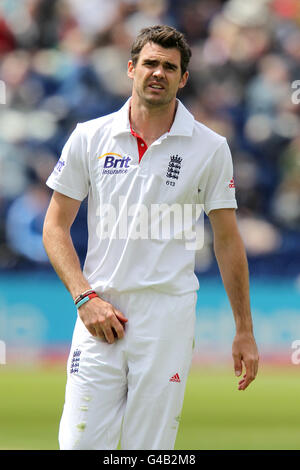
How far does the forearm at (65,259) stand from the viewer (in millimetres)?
3201

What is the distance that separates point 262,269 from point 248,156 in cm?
124

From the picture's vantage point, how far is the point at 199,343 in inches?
293

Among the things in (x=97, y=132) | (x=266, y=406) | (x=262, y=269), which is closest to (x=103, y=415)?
(x=97, y=132)

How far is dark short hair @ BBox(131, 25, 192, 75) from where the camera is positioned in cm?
326

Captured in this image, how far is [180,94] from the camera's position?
8680mm

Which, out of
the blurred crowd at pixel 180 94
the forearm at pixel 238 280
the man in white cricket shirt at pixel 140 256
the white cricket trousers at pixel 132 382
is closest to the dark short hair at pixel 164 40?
the man in white cricket shirt at pixel 140 256

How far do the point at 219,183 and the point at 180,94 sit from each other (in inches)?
217

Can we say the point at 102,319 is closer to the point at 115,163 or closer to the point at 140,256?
the point at 140,256

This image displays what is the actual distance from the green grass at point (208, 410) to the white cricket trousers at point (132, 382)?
215 cm

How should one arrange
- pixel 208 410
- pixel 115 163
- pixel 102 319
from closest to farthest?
1. pixel 102 319
2. pixel 115 163
3. pixel 208 410

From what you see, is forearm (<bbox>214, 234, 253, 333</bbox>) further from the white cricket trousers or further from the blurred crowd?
the blurred crowd

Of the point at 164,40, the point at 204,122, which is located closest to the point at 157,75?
the point at 164,40

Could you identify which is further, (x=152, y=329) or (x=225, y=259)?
(x=225, y=259)

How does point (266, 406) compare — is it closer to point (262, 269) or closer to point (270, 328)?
point (270, 328)
